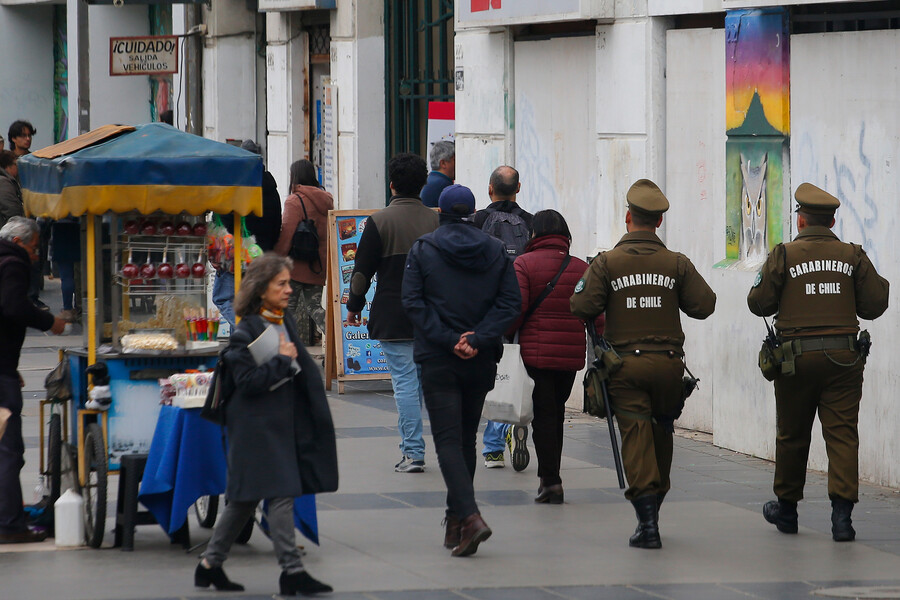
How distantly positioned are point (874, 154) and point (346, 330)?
5.30 metres

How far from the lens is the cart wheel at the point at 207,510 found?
7.96 m

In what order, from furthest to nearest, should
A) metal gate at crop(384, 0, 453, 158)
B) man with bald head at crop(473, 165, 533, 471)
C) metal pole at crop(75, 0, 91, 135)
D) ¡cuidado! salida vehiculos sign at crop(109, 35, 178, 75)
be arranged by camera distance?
¡cuidado! salida vehiculos sign at crop(109, 35, 178, 75) → metal pole at crop(75, 0, 91, 135) → metal gate at crop(384, 0, 453, 158) → man with bald head at crop(473, 165, 533, 471)

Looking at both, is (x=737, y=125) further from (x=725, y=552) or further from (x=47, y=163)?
(x=47, y=163)

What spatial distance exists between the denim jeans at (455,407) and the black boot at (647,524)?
0.81m

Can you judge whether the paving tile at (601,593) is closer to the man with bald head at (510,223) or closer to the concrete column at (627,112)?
the man with bald head at (510,223)

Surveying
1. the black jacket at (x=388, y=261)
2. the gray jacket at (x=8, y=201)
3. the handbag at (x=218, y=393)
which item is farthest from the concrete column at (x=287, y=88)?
the handbag at (x=218, y=393)

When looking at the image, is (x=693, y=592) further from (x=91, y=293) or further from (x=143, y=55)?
(x=143, y=55)

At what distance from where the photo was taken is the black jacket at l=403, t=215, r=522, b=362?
7676 mm

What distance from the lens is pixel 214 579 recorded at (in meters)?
6.78

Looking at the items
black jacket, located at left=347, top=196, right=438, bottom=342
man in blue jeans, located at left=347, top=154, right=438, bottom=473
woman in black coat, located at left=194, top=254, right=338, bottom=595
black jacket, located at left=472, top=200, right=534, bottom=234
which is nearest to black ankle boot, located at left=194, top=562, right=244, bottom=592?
woman in black coat, located at left=194, top=254, right=338, bottom=595

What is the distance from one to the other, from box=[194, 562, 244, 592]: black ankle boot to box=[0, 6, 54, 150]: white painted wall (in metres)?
23.5

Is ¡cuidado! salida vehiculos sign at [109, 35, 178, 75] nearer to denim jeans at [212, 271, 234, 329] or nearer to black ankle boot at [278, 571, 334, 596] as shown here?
denim jeans at [212, 271, 234, 329]

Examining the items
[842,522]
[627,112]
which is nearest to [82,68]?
[627,112]

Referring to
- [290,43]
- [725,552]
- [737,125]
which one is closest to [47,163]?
[725,552]
